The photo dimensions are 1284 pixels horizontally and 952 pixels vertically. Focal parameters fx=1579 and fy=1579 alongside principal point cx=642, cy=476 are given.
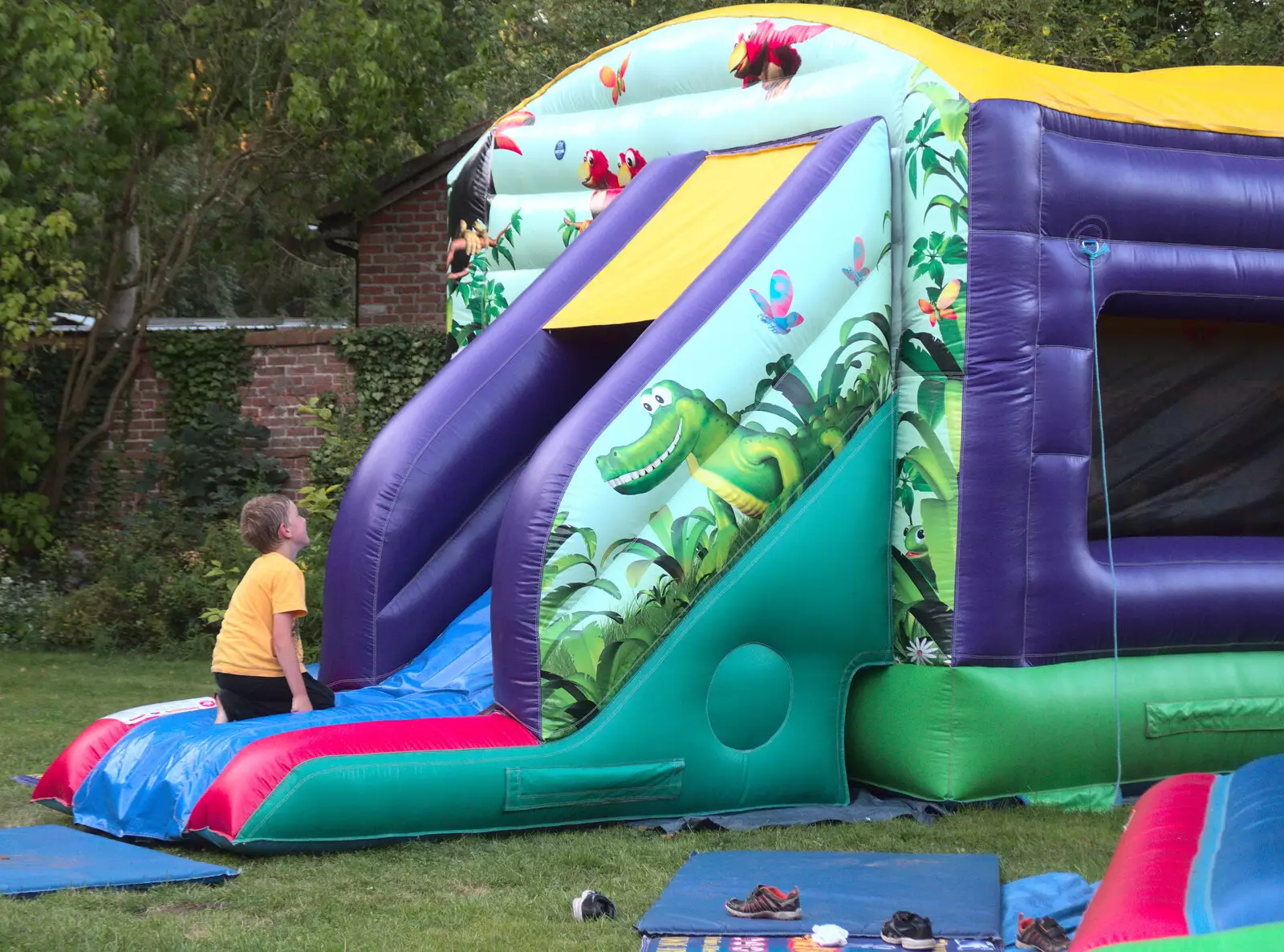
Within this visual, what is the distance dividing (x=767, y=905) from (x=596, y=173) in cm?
410

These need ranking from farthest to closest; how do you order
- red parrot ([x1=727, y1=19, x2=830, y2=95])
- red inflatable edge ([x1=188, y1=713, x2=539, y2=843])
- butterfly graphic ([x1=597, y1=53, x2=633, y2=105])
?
butterfly graphic ([x1=597, y1=53, x2=633, y2=105]) → red parrot ([x1=727, y1=19, x2=830, y2=95]) → red inflatable edge ([x1=188, y1=713, x2=539, y2=843])

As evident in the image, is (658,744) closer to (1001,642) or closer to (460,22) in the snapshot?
(1001,642)

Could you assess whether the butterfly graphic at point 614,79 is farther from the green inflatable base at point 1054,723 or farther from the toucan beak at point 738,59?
the green inflatable base at point 1054,723

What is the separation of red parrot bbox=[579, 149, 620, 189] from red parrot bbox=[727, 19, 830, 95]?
851 mm

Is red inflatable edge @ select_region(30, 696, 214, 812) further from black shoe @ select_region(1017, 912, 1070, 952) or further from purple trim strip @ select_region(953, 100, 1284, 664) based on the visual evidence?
black shoe @ select_region(1017, 912, 1070, 952)

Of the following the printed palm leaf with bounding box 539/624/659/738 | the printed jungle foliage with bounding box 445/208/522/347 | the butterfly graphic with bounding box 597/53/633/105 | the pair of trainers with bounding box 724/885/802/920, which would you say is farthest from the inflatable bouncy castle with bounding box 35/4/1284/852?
the printed jungle foliage with bounding box 445/208/522/347

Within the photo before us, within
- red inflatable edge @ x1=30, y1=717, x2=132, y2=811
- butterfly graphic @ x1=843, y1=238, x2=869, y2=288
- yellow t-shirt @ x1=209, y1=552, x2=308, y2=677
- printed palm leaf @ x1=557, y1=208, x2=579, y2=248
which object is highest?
printed palm leaf @ x1=557, y1=208, x2=579, y2=248

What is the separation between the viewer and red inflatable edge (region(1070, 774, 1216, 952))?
2.75 meters

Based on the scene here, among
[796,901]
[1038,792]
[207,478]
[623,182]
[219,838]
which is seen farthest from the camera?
[207,478]

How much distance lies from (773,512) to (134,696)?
4263 millimetres

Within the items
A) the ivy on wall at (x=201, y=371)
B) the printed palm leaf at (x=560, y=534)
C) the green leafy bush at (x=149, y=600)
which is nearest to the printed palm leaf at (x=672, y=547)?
the printed palm leaf at (x=560, y=534)

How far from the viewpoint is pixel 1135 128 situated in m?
5.62

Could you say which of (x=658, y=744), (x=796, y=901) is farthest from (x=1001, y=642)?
(x=796, y=901)

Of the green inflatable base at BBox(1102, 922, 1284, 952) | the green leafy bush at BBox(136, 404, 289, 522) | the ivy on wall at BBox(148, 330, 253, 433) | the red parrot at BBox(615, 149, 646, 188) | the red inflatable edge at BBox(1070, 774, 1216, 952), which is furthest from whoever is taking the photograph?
the ivy on wall at BBox(148, 330, 253, 433)
